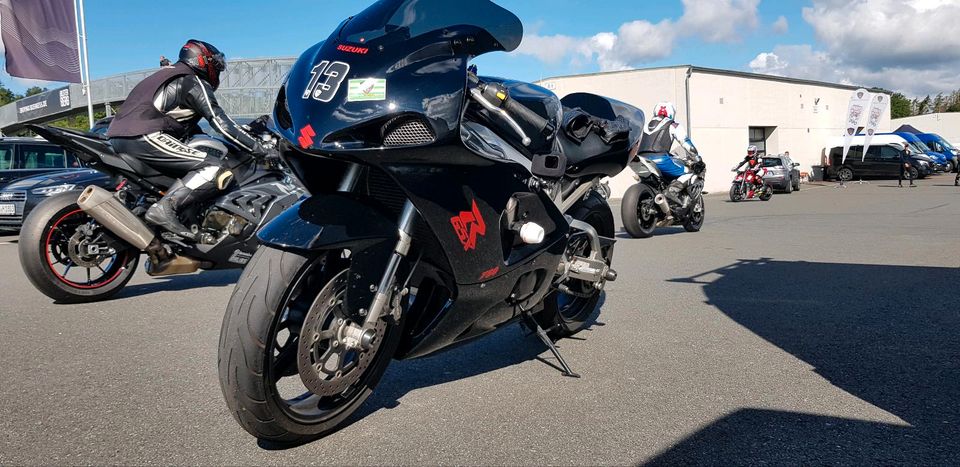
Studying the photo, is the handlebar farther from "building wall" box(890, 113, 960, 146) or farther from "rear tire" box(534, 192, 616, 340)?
"building wall" box(890, 113, 960, 146)

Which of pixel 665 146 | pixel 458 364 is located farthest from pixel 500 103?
pixel 665 146

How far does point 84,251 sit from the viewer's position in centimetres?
539

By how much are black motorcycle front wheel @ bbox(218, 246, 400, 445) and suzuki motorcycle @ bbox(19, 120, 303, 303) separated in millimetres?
3049

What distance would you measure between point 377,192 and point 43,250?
3800 millimetres

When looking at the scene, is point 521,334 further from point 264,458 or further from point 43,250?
point 43,250

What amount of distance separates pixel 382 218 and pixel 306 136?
1.43 feet

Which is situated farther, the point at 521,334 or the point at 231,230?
the point at 231,230

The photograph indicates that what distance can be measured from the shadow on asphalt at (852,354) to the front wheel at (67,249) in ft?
15.7

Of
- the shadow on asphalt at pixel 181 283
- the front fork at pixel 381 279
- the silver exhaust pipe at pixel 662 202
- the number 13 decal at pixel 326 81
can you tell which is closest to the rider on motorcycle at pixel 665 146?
the silver exhaust pipe at pixel 662 202

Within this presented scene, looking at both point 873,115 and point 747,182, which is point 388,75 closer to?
point 747,182

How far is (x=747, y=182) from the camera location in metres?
21.8

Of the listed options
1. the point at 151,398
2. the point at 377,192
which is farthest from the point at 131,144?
the point at 377,192

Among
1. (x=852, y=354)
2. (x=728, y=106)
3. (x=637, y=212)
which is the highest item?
(x=728, y=106)

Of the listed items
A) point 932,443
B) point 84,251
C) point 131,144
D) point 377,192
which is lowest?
point 932,443
